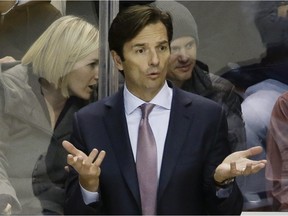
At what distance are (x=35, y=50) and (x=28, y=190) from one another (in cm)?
68

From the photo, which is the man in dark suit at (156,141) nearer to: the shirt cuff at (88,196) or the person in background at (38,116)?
the shirt cuff at (88,196)

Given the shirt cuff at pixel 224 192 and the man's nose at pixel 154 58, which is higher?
the man's nose at pixel 154 58

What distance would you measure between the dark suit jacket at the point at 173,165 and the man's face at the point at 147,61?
12cm

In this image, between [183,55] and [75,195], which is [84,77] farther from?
[75,195]

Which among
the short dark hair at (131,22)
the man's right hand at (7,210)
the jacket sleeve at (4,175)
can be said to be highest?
the short dark hair at (131,22)

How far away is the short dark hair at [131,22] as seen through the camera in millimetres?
3635

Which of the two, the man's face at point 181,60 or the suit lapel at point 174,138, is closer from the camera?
the suit lapel at point 174,138

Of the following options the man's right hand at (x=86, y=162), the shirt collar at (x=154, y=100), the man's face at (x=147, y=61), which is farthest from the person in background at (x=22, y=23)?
the man's right hand at (x=86, y=162)

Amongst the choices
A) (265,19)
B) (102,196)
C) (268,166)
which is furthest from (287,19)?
(102,196)

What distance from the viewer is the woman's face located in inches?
152

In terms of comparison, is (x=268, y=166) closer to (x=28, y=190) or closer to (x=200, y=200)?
(x=200, y=200)

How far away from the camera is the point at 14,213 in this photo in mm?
3910

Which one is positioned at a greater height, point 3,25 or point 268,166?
point 3,25

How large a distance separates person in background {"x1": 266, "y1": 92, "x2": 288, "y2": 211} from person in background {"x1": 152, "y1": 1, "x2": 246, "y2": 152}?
147mm
